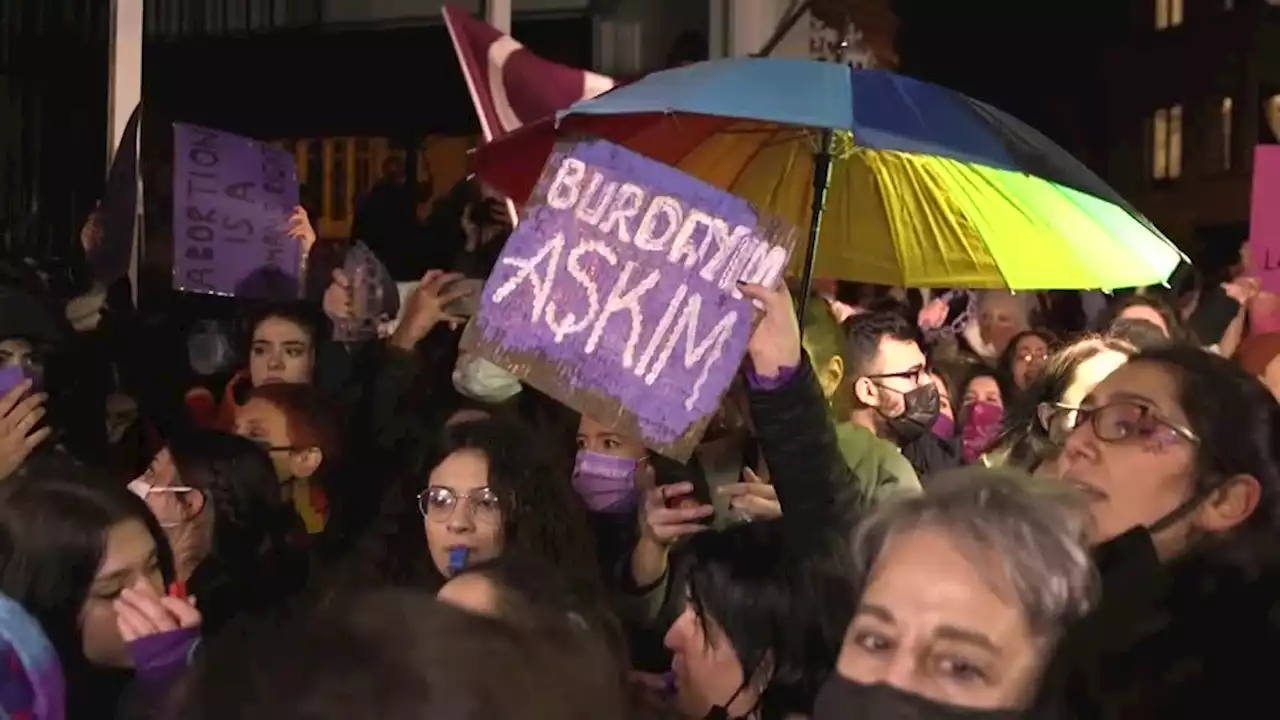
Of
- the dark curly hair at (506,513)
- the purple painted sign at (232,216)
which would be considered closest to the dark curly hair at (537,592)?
the dark curly hair at (506,513)

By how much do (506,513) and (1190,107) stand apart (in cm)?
640

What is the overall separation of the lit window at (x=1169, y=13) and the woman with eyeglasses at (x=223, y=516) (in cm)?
618

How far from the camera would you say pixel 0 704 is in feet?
5.07

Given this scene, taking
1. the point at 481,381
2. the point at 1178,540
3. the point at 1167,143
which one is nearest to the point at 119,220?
the point at 481,381

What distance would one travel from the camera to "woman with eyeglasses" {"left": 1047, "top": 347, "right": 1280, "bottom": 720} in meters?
1.54

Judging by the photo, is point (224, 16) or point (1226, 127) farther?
point (1226, 127)

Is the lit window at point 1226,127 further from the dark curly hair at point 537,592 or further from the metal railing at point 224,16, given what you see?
the dark curly hair at point 537,592

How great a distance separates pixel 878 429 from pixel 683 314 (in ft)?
4.33

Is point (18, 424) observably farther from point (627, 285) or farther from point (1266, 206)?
point (1266, 206)

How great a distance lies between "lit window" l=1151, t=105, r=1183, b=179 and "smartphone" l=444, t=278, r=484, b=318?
5.29 m

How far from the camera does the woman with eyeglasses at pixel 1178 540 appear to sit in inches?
60.6

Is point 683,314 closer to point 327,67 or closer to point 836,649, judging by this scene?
point 836,649

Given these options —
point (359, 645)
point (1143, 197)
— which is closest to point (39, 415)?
point (359, 645)

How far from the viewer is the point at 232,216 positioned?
3930mm
